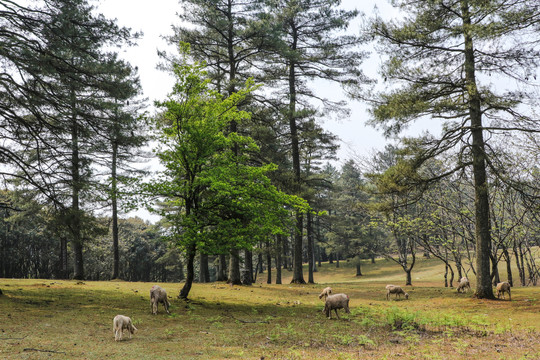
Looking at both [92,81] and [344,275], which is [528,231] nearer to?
[92,81]

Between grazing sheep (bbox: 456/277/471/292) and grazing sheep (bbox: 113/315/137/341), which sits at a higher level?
grazing sheep (bbox: 113/315/137/341)

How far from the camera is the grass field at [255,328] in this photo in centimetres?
624

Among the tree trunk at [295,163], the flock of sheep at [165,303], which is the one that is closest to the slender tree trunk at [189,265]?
the flock of sheep at [165,303]

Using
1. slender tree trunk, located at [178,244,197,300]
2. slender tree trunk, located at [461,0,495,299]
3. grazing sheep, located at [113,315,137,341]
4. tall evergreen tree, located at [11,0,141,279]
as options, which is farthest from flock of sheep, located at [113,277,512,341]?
tall evergreen tree, located at [11,0,141,279]

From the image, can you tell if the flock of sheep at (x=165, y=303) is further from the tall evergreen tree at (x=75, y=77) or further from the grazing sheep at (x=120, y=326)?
the tall evergreen tree at (x=75, y=77)

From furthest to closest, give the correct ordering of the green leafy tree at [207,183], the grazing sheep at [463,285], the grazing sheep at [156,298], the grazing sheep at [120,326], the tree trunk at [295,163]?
1. the tree trunk at [295,163]
2. the grazing sheep at [463,285]
3. the green leafy tree at [207,183]
4. the grazing sheep at [156,298]
5. the grazing sheep at [120,326]

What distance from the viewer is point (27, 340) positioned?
22.0ft

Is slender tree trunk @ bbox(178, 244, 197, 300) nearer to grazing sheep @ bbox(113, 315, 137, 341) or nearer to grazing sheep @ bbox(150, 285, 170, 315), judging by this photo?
grazing sheep @ bbox(150, 285, 170, 315)

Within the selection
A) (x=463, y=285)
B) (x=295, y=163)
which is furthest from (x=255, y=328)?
(x=295, y=163)

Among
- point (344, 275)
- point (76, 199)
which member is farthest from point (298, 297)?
point (344, 275)

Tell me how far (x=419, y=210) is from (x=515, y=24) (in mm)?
14495

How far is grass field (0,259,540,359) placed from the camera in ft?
20.5

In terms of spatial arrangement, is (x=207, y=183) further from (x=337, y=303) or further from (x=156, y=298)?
(x=337, y=303)

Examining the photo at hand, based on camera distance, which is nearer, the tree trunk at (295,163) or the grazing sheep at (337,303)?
the grazing sheep at (337,303)
